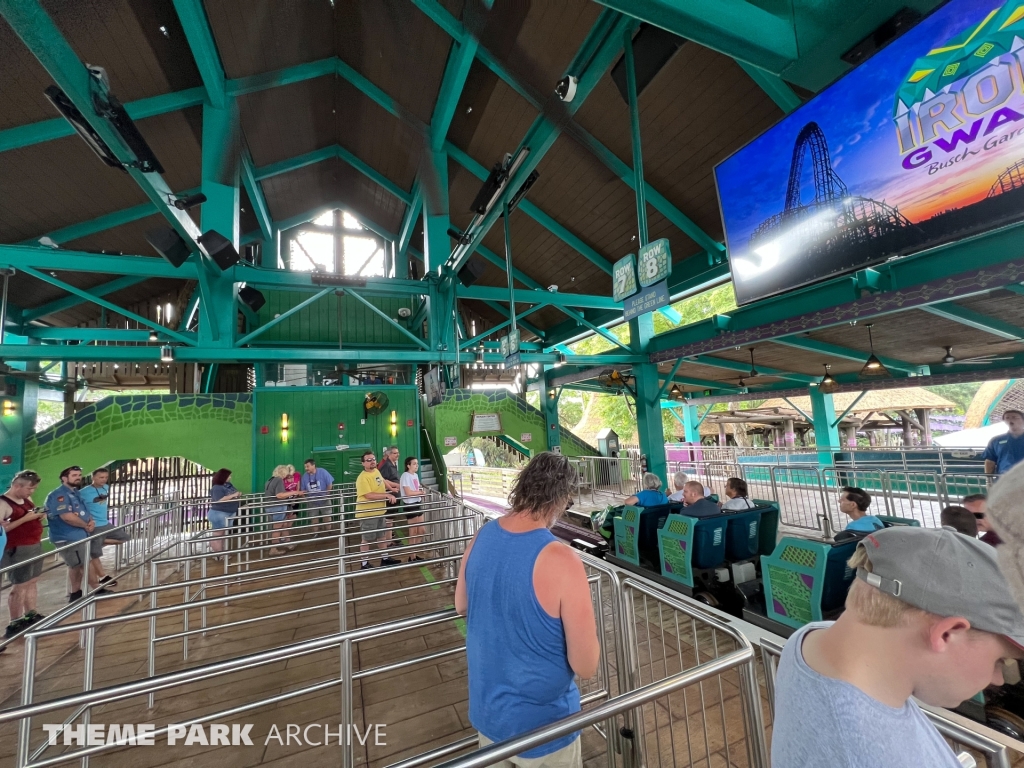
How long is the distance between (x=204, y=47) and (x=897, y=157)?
9.37 meters

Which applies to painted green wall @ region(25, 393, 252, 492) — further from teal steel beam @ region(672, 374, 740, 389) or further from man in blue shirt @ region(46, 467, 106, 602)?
teal steel beam @ region(672, 374, 740, 389)

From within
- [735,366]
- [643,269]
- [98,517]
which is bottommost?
[98,517]

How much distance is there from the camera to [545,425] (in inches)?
535

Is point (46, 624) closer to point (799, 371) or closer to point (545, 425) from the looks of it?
point (545, 425)

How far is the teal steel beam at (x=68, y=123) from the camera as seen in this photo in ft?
21.2

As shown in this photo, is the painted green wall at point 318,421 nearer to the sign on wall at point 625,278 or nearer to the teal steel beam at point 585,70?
the teal steel beam at point 585,70

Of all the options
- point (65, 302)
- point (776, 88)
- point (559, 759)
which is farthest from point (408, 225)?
point (559, 759)

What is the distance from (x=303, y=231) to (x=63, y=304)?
649cm

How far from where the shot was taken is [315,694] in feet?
11.0

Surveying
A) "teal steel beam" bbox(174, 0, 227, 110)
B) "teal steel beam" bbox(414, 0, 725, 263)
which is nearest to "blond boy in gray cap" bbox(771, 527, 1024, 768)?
"teal steel beam" bbox(414, 0, 725, 263)

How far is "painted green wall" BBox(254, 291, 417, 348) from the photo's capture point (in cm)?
1245

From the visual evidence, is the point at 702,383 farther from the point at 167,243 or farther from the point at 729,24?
the point at 167,243

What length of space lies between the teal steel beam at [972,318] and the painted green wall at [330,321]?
1164cm

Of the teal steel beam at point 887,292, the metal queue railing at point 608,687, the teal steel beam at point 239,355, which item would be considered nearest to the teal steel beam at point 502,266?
the teal steel beam at point 239,355
